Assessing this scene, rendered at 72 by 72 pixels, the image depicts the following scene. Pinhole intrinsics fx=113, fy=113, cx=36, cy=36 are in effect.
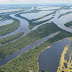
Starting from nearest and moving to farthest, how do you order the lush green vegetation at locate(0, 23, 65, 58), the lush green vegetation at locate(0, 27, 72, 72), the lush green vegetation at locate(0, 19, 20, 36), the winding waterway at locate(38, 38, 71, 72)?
1. the lush green vegetation at locate(0, 27, 72, 72)
2. the winding waterway at locate(38, 38, 71, 72)
3. the lush green vegetation at locate(0, 23, 65, 58)
4. the lush green vegetation at locate(0, 19, 20, 36)

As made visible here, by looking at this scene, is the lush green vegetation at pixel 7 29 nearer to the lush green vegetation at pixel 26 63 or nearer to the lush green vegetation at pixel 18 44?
the lush green vegetation at pixel 18 44

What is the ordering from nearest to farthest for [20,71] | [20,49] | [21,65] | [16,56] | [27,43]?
1. [20,71]
2. [21,65]
3. [16,56]
4. [20,49]
5. [27,43]

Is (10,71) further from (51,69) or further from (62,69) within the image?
(62,69)

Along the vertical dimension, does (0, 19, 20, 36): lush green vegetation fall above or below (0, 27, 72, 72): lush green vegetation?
above

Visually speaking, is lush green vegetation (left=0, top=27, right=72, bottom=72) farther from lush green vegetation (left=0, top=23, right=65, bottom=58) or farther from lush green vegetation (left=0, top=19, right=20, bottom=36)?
lush green vegetation (left=0, top=19, right=20, bottom=36)

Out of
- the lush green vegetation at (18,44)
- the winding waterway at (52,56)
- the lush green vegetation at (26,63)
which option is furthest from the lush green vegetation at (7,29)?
the winding waterway at (52,56)

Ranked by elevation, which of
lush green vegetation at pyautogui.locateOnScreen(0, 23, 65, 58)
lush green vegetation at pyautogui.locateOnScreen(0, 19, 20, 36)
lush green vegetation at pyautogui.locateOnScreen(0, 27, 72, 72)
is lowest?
lush green vegetation at pyautogui.locateOnScreen(0, 27, 72, 72)

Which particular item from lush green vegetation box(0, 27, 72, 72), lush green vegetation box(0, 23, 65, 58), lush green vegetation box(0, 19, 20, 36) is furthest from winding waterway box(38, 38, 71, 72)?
lush green vegetation box(0, 19, 20, 36)

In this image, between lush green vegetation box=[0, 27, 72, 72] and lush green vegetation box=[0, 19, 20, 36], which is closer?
lush green vegetation box=[0, 27, 72, 72]

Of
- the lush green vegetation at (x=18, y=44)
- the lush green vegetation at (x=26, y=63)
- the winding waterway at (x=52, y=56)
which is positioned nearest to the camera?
the lush green vegetation at (x=26, y=63)

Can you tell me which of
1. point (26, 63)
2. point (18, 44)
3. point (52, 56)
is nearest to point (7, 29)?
point (18, 44)

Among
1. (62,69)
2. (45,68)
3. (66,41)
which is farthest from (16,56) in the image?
(66,41)
